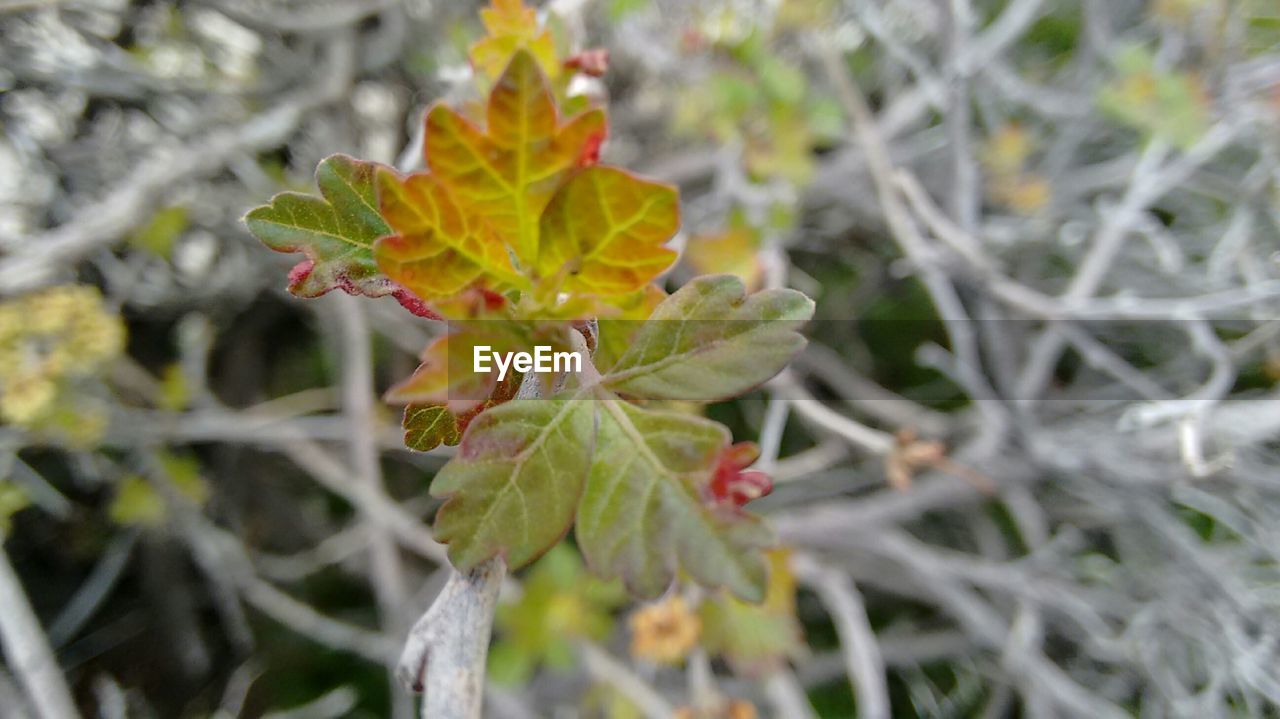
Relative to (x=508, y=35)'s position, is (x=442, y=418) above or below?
below

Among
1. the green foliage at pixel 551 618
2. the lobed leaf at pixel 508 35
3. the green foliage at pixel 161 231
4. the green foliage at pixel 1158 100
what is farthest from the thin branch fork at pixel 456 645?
the green foliage at pixel 1158 100

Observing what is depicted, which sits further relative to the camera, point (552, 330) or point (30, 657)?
point (30, 657)

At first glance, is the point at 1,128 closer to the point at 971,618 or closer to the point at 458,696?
the point at 458,696

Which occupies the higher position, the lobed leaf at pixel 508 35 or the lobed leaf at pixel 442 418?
the lobed leaf at pixel 508 35

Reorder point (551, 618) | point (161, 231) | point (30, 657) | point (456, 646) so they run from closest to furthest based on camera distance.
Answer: point (456, 646) → point (30, 657) → point (161, 231) → point (551, 618)

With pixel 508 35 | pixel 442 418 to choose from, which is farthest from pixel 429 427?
pixel 508 35

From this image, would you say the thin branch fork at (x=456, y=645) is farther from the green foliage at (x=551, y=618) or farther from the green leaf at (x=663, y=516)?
the green foliage at (x=551, y=618)

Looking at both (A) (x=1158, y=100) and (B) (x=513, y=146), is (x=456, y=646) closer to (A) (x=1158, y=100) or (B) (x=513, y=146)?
Result: (B) (x=513, y=146)
